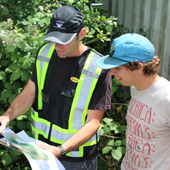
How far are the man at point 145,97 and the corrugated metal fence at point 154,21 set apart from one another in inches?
72.5

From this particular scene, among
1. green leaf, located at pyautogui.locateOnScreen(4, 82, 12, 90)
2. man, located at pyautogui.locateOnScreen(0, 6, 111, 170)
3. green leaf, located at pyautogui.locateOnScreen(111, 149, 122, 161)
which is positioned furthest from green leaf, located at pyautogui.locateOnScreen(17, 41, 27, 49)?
green leaf, located at pyautogui.locateOnScreen(111, 149, 122, 161)

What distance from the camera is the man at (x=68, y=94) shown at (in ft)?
6.12

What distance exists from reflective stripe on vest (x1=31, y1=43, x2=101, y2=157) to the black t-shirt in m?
0.04

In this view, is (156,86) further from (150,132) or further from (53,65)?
(53,65)

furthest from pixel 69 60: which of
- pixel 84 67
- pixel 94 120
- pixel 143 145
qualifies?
pixel 143 145

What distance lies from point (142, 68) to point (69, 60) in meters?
0.59

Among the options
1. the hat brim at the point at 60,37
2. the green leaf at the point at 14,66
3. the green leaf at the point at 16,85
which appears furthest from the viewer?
the green leaf at the point at 16,85

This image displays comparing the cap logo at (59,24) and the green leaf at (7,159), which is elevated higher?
the cap logo at (59,24)

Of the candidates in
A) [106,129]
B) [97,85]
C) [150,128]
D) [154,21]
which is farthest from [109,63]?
[154,21]

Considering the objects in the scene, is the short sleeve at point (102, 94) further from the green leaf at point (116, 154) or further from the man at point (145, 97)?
the green leaf at point (116, 154)

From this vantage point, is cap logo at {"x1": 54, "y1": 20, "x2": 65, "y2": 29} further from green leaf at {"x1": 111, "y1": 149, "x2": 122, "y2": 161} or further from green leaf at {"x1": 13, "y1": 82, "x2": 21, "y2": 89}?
green leaf at {"x1": 111, "y1": 149, "x2": 122, "y2": 161}

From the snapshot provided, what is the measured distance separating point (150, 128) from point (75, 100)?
1.93 ft

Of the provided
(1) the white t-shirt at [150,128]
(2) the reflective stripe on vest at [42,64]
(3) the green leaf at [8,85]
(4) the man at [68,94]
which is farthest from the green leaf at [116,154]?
(3) the green leaf at [8,85]

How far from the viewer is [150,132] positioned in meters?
1.70
